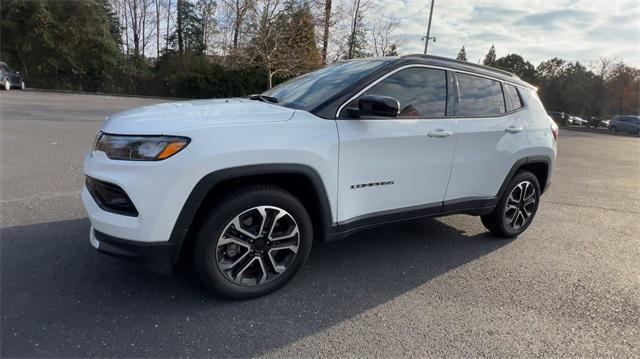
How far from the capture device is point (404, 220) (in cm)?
335

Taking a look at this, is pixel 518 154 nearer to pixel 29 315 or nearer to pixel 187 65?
pixel 29 315

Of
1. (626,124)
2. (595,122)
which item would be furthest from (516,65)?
(626,124)

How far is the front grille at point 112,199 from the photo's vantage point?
2381 millimetres

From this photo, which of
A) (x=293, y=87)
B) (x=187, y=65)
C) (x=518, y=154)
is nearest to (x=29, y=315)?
(x=293, y=87)

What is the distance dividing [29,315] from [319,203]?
6.61ft

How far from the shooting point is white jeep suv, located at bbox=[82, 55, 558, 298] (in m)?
2.38

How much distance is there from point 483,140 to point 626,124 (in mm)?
35400

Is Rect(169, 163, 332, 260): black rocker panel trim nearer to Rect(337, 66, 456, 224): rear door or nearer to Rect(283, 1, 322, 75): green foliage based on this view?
Rect(337, 66, 456, 224): rear door

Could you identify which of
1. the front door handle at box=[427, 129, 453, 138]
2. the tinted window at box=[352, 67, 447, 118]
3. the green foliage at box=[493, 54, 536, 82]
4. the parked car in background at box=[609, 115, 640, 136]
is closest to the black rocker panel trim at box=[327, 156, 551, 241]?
the front door handle at box=[427, 129, 453, 138]

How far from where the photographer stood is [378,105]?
272 centimetres

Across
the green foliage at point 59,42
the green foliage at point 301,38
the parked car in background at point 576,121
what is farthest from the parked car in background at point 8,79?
the parked car in background at point 576,121

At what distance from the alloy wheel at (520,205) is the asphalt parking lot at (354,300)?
220 millimetres

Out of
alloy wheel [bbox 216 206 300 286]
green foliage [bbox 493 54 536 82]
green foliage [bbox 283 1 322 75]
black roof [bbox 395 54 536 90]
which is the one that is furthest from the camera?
green foliage [bbox 493 54 536 82]

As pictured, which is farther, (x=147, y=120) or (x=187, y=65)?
(x=187, y=65)
